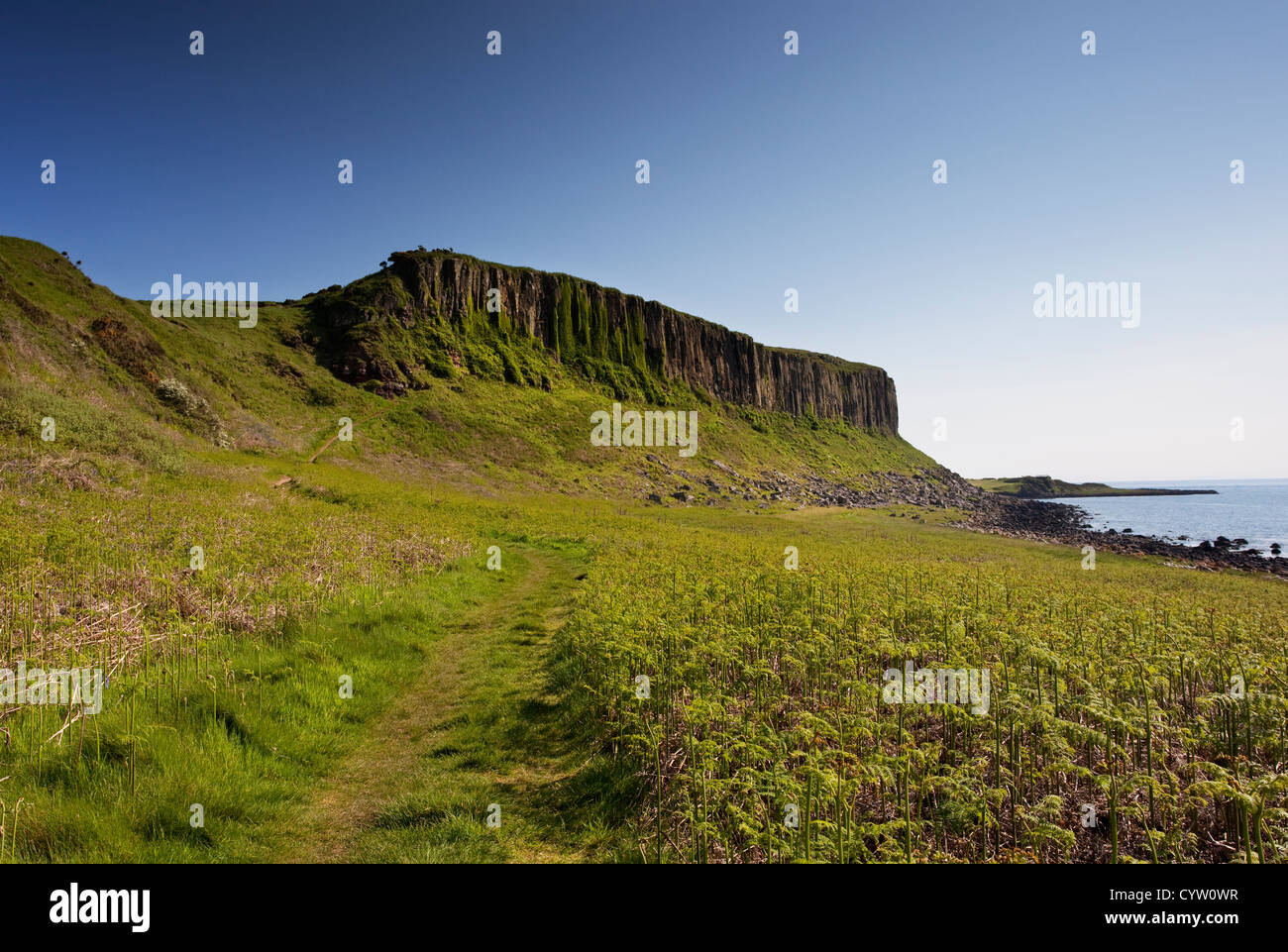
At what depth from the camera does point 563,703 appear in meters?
8.23

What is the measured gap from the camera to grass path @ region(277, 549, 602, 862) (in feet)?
16.5

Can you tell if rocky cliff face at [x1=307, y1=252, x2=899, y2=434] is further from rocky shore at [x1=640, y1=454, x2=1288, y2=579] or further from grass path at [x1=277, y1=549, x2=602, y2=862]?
grass path at [x1=277, y1=549, x2=602, y2=862]

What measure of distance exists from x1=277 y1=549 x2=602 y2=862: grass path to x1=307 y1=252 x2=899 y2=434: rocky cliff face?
7106cm

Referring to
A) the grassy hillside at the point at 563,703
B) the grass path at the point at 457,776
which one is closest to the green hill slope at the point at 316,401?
the grassy hillside at the point at 563,703

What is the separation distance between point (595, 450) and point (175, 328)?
49017 mm

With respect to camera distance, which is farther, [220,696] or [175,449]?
[175,449]

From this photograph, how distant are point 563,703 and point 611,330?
355 ft

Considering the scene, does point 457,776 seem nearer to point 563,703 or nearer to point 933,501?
point 563,703

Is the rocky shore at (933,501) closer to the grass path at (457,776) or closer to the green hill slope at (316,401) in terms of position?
the green hill slope at (316,401)

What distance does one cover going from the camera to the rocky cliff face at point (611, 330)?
3189 inches

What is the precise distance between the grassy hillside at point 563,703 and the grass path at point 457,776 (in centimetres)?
4

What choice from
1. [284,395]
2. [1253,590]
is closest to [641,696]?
[1253,590]
